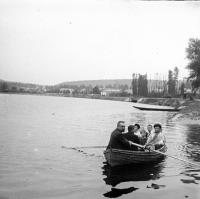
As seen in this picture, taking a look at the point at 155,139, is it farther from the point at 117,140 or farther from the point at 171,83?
the point at 171,83

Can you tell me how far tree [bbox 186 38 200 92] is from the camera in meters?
76.2

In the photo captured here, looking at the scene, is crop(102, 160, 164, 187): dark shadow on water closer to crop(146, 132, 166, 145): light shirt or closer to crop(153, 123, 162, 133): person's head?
crop(146, 132, 166, 145): light shirt

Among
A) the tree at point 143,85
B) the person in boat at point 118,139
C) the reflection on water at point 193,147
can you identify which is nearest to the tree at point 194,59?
the reflection on water at point 193,147

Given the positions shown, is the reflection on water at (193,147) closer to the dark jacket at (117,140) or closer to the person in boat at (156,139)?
the person in boat at (156,139)

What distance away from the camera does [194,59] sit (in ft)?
253

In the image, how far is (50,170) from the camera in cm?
1745

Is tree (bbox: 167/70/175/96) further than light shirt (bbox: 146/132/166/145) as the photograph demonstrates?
Yes

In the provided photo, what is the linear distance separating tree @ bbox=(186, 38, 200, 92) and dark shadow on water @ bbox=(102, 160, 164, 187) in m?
60.8

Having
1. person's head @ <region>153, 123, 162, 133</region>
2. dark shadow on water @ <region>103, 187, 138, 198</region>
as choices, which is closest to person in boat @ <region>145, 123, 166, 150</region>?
person's head @ <region>153, 123, 162, 133</region>

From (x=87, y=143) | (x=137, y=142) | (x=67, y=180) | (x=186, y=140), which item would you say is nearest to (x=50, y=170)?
(x=67, y=180)

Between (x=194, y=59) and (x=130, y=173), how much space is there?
64.6 meters

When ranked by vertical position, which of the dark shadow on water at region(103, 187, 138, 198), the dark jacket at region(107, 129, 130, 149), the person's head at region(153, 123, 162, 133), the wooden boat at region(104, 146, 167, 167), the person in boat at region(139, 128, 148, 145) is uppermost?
the person's head at region(153, 123, 162, 133)

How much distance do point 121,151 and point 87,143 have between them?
10.9 metres

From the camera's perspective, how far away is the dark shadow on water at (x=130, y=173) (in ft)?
51.5
